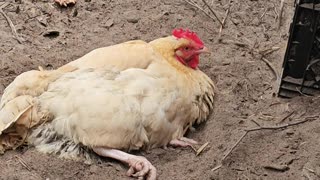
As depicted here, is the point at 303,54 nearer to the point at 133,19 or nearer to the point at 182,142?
the point at 182,142

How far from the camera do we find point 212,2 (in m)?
4.76

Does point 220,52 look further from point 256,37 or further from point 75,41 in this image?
point 75,41

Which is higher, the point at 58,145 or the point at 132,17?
the point at 132,17

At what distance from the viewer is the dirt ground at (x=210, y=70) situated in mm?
3164

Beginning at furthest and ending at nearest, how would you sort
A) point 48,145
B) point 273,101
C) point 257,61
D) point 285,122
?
point 257,61 < point 273,101 < point 285,122 < point 48,145

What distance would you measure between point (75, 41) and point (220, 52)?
1.00 m

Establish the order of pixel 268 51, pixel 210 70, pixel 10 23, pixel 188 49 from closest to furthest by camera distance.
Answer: pixel 188 49 → pixel 210 70 → pixel 268 51 → pixel 10 23

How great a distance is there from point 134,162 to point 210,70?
1111 mm

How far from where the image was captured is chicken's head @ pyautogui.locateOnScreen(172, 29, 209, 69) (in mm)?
3699

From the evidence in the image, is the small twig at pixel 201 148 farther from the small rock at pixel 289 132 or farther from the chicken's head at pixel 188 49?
the chicken's head at pixel 188 49

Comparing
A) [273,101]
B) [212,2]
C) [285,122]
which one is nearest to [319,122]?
[285,122]

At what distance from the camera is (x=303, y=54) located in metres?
3.74

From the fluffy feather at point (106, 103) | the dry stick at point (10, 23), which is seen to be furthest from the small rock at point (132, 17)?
the fluffy feather at point (106, 103)

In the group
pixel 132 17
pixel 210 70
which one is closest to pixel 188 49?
pixel 210 70
